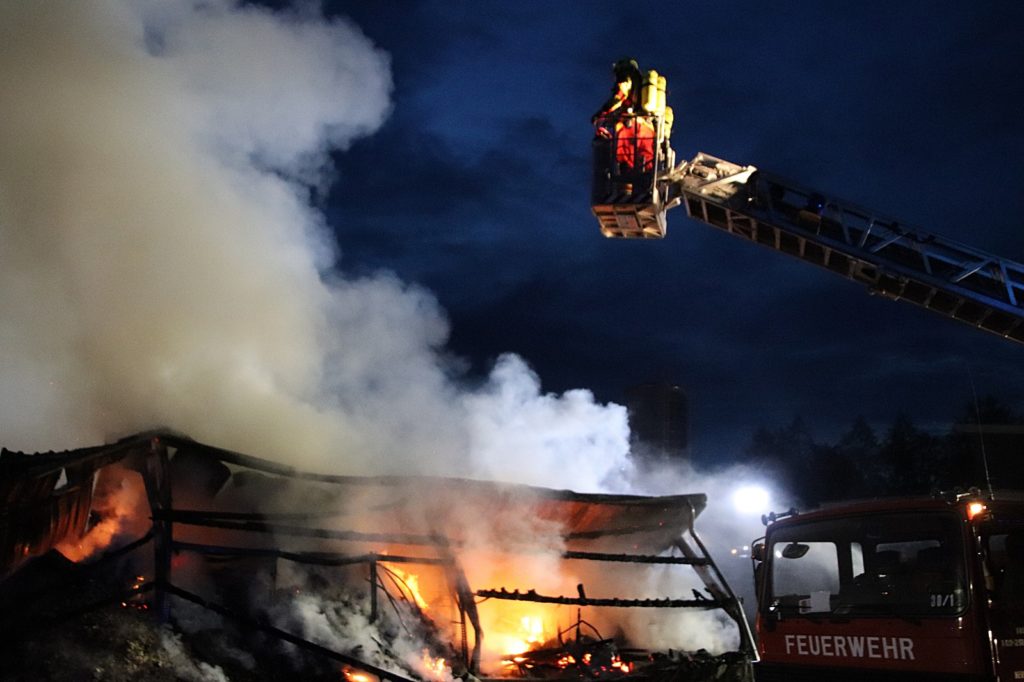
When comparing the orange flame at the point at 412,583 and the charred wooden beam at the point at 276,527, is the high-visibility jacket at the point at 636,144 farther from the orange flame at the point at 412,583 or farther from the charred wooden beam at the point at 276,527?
the orange flame at the point at 412,583

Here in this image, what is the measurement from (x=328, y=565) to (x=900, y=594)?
6021mm

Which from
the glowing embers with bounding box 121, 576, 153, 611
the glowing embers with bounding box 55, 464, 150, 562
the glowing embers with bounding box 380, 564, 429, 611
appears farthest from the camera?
the glowing embers with bounding box 380, 564, 429, 611

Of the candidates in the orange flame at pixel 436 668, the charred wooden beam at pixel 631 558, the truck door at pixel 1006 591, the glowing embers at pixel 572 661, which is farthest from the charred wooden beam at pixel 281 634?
the truck door at pixel 1006 591

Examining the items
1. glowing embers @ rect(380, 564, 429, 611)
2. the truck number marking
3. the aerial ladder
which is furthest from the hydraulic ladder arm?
glowing embers @ rect(380, 564, 429, 611)

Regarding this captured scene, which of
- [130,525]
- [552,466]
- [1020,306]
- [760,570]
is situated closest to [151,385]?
[130,525]

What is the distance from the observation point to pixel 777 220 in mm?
9391

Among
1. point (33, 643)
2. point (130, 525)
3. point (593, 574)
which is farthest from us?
point (593, 574)

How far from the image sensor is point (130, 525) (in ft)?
30.2

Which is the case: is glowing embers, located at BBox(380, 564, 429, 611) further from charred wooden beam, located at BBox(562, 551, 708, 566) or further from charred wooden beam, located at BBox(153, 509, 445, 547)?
charred wooden beam, located at BBox(562, 551, 708, 566)

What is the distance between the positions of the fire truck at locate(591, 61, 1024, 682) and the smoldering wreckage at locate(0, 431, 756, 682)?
3.98 m

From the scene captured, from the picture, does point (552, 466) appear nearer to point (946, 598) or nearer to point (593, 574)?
point (593, 574)

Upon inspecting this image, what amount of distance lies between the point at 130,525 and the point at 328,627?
2470mm

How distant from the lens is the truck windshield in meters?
5.99

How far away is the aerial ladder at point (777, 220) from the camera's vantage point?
878 centimetres
